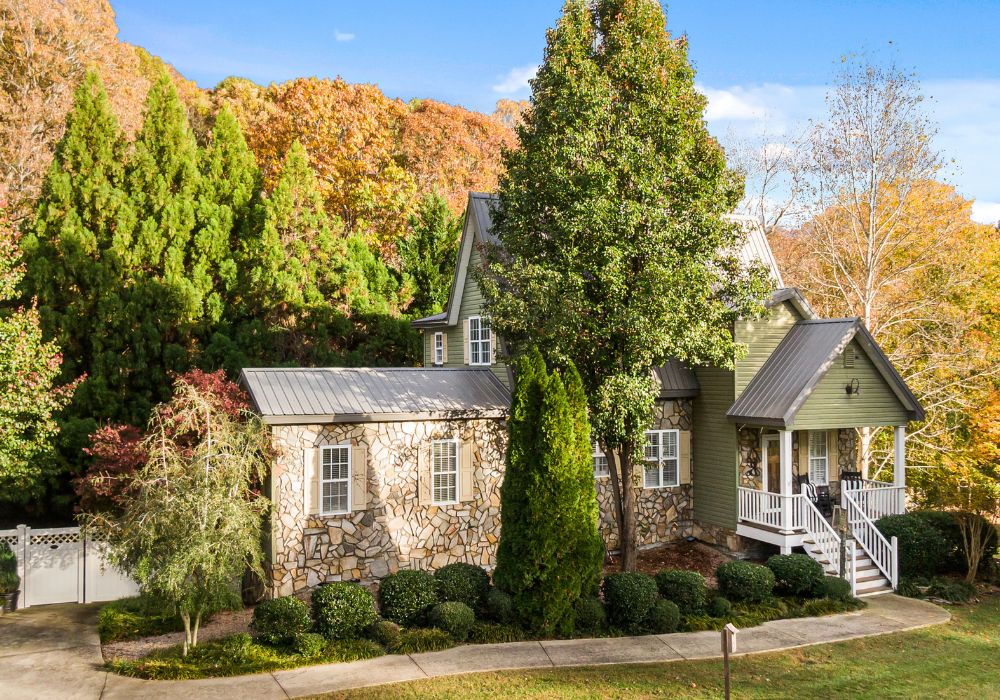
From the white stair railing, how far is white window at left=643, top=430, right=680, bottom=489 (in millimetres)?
3809

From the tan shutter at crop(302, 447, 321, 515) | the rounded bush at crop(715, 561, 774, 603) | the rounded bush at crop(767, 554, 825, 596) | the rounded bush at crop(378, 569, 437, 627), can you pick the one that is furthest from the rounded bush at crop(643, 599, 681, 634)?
the tan shutter at crop(302, 447, 321, 515)

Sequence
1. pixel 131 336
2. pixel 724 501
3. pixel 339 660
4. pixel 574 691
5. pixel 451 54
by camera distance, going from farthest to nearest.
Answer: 1. pixel 451 54
2. pixel 131 336
3. pixel 724 501
4. pixel 339 660
5. pixel 574 691

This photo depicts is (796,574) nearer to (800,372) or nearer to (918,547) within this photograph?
(918,547)

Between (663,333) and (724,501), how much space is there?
5732 mm

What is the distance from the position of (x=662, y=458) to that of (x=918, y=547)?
562 cm

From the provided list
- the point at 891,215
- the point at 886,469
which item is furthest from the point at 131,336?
the point at 886,469

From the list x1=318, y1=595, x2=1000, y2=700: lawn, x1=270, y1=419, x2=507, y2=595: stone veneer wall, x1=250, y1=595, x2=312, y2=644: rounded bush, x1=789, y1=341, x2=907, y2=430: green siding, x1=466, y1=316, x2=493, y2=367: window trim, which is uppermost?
x1=466, y1=316, x2=493, y2=367: window trim

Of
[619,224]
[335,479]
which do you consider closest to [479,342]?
[335,479]

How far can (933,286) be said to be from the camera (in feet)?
74.3

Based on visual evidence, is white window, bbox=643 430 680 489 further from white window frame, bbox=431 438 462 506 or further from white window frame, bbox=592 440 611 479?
white window frame, bbox=431 438 462 506

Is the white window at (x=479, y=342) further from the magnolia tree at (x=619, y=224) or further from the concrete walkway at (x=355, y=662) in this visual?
the concrete walkway at (x=355, y=662)

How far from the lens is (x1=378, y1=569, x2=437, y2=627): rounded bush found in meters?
12.0

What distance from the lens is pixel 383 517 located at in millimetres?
14469

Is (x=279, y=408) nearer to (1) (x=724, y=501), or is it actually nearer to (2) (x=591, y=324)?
(2) (x=591, y=324)
